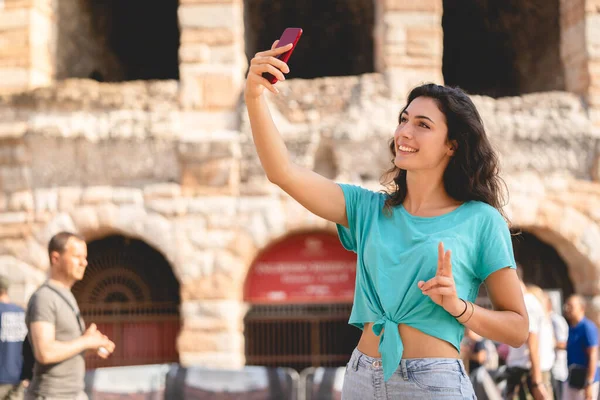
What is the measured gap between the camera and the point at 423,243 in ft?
6.59

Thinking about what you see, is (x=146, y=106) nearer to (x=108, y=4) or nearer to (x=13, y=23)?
(x=13, y=23)

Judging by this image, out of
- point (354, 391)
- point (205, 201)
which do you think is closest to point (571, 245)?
point (205, 201)

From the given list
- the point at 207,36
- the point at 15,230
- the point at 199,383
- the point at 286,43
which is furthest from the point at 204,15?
the point at 286,43

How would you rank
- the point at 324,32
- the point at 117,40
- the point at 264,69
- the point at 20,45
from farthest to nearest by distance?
1. the point at 324,32
2. the point at 117,40
3. the point at 20,45
4. the point at 264,69

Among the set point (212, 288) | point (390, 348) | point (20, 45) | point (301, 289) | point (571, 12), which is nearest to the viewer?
point (390, 348)

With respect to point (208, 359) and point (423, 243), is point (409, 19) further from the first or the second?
point (423, 243)

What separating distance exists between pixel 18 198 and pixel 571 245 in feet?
21.3

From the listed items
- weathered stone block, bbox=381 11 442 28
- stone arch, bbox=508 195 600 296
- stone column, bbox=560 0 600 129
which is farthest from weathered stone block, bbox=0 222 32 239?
stone column, bbox=560 0 600 129

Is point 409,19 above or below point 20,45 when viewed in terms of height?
above

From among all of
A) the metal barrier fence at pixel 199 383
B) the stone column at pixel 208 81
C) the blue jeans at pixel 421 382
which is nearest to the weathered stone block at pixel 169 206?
the stone column at pixel 208 81

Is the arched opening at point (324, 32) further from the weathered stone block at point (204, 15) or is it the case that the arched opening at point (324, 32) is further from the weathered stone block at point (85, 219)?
the weathered stone block at point (85, 219)

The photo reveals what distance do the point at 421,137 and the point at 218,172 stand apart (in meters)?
6.56

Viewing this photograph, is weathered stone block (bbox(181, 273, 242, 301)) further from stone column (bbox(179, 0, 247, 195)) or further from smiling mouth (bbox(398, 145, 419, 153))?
smiling mouth (bbox(398, 145, 419, 153))

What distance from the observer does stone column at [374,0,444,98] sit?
8.54 metres
